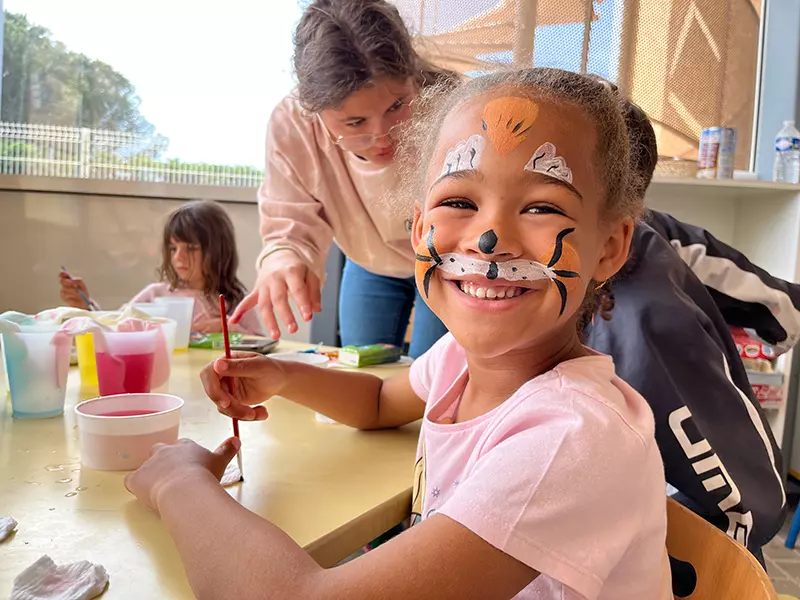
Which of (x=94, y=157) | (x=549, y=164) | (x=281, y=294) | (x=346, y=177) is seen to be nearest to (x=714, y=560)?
(x=549, y=164)

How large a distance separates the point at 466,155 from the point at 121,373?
2.36ft

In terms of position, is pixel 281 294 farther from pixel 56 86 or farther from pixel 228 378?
pixel 56 86

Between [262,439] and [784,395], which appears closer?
[262,439]

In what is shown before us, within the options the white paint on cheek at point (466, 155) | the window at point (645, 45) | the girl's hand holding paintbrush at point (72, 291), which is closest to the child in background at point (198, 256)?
the girl's hand holding paintbrush at point (72, 291)

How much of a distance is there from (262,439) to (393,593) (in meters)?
0.46

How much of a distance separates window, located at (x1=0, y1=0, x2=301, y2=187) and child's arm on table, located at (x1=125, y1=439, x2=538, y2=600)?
8.65ft

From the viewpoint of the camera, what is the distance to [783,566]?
2.05 metres

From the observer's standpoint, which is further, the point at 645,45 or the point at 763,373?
the point at 763,373

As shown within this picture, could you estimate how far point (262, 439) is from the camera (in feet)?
3.08

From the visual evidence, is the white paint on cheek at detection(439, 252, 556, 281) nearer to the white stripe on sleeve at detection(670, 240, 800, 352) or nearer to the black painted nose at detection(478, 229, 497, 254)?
the black painted nose at detection(478, 229, 497, 254)

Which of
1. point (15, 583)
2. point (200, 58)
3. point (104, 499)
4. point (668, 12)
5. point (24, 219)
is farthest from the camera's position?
point (200, 58)

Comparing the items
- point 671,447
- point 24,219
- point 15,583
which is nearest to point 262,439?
point 15,583

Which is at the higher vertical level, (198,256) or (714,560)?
(198,256)

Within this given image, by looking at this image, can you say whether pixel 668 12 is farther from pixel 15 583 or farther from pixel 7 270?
pixel 7 270
